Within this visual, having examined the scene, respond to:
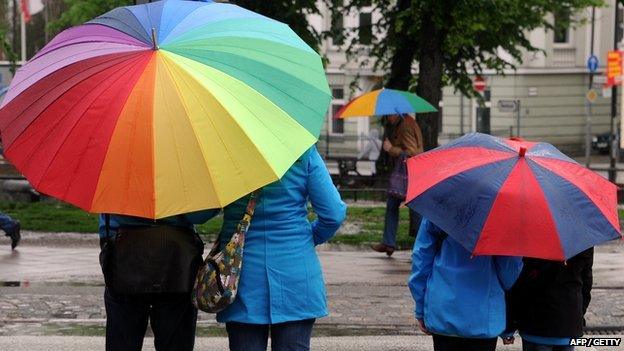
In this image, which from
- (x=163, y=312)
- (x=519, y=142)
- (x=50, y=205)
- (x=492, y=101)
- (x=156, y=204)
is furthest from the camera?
(x=492, y=101)

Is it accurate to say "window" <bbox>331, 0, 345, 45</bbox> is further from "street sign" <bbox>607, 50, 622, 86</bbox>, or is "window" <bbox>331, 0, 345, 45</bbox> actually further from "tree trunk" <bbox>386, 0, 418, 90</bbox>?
"street sign" <bbox>607, 50, 622, 86</bbox>

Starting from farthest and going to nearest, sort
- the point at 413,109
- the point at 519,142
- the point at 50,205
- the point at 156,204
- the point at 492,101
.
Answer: the point at 492,101, the point at 50,205, the point at 413,109, the point at 519,142, the point at 156,204

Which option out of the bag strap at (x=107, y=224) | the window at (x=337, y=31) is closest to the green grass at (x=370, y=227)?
the window at (x=337, y=31)

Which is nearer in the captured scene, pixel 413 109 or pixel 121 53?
pixel 121 53

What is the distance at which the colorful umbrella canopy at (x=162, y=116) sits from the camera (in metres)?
4.65

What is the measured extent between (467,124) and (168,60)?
154 feet

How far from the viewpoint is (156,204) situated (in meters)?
4.64

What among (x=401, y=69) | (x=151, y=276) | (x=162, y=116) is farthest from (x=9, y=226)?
(x=401, y=69)

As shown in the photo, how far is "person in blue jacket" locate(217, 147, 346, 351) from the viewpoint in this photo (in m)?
5.08

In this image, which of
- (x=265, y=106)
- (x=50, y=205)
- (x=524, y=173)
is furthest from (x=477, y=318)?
(x=50, y=205)

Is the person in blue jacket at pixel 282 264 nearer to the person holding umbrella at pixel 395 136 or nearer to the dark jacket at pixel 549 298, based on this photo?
the dark jacket at pixel 549 298

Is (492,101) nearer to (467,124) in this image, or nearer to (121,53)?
(467,124)

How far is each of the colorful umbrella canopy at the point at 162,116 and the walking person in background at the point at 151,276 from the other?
42 centimetres

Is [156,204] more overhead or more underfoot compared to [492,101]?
more overhead
